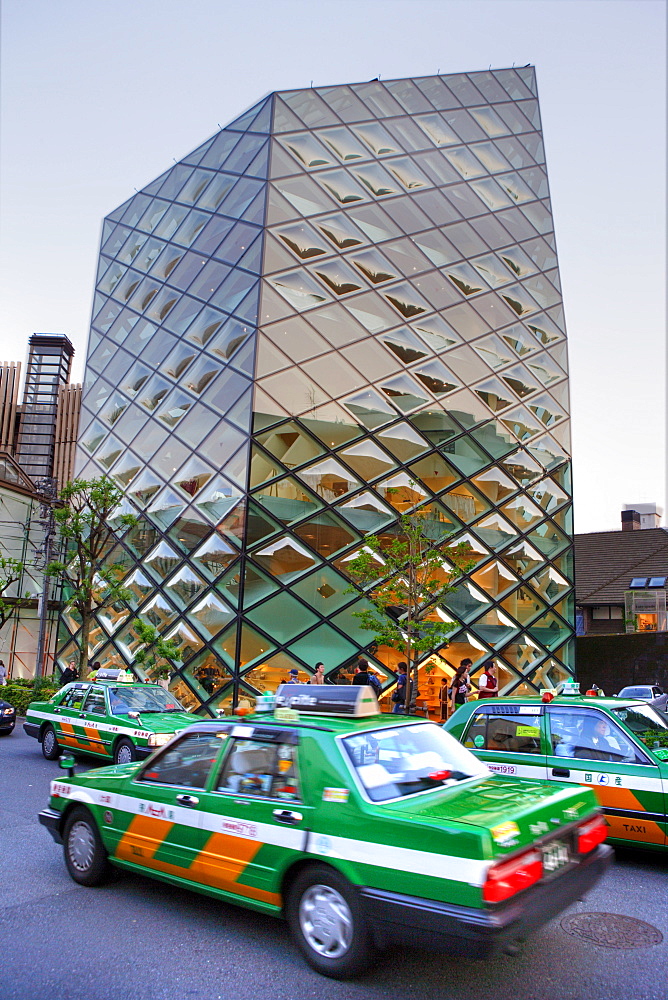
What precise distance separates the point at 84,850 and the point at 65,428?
59012mm

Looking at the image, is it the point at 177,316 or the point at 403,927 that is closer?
the point at 403,927

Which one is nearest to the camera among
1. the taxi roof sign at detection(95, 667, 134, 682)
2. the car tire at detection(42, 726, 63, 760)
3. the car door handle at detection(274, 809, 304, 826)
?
the car door handle at detection(274, 809, 304, 826)

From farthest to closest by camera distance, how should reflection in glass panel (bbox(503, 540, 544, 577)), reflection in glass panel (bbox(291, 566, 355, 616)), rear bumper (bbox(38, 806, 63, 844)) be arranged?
reflection in glass panel (bbox(503, 540, 544, 577))
reflection in glass panel (bbox(291, 566, 355, 616))
rear bumper (bbox(38, 806, 63, 844))

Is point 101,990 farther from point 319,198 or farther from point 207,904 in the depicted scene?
point 319,198

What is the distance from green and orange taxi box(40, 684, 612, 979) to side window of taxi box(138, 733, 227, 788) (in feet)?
0.04

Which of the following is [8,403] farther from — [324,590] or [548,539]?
[548,539]

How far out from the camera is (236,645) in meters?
18.9

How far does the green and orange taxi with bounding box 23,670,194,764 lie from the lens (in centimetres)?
1116

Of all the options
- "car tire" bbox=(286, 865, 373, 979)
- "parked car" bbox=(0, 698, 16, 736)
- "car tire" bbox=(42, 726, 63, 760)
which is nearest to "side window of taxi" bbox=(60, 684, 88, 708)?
"car tire" bbox=(42, 726, 63, 760)

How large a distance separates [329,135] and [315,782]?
2286cm

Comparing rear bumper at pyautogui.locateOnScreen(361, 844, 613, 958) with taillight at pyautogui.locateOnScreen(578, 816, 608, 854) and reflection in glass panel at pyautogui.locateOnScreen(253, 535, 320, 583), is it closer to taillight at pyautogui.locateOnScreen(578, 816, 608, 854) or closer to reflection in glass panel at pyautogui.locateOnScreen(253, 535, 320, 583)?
taillight at pyautogui.locateOnScreen(578, 816, 608, 854)

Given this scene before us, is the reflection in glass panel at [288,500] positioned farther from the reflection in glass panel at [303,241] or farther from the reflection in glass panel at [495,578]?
the reflection in glass panel at [303,241]

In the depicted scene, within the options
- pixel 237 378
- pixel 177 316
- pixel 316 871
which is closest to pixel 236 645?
pixel 237 378

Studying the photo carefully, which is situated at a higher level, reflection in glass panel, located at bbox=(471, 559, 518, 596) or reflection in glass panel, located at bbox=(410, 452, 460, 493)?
reflection in glass panel, located at bbox=(410, 452, 460, 493)
